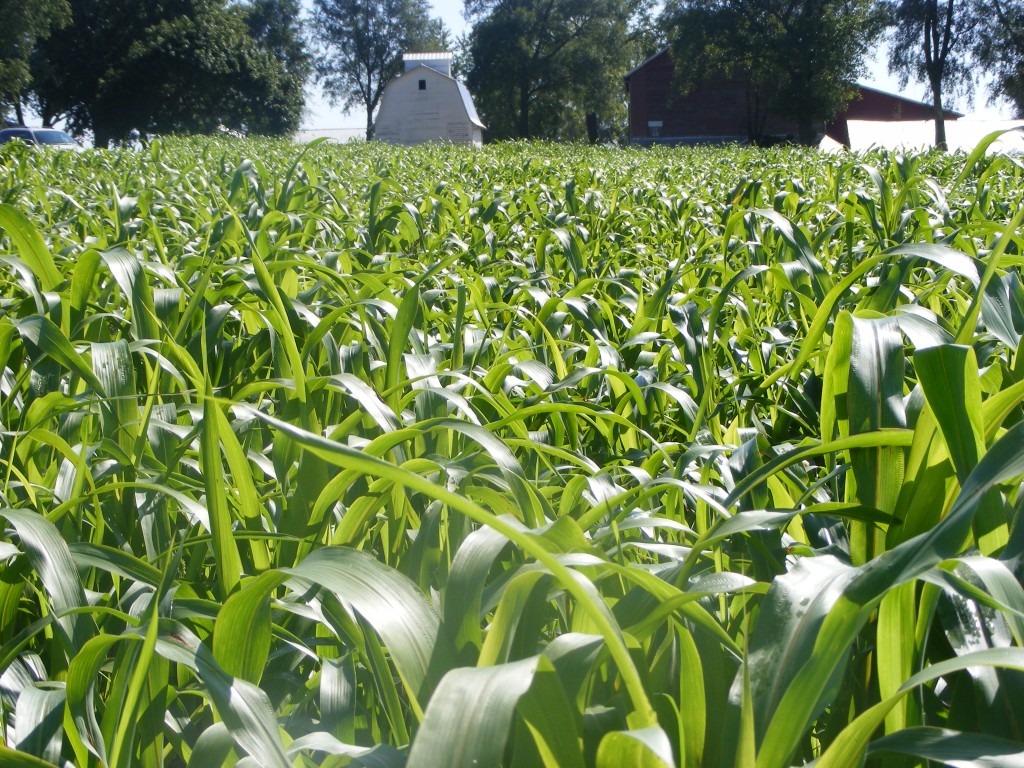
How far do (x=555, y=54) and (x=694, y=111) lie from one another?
1407 centimetres

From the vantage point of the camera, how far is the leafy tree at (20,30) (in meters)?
42.9

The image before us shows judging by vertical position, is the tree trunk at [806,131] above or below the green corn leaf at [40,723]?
above

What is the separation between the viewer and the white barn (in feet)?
213

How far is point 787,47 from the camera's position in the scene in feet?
173

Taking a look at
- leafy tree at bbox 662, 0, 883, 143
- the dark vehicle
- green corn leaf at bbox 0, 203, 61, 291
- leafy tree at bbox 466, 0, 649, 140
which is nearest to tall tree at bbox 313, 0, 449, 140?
leafy tree at bbox 466, 0, 649, 140

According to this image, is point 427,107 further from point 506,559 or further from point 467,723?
point 467,723

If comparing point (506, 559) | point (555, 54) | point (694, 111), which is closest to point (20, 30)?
point (555, 54)

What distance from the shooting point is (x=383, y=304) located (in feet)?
5.80

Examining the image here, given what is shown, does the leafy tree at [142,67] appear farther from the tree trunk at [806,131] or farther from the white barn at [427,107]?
the tree trunk at [806,131]

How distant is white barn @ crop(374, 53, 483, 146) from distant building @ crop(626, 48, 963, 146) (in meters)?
11.7

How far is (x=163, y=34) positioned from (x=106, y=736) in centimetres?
6145

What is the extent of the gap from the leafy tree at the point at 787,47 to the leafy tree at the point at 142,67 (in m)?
28.4

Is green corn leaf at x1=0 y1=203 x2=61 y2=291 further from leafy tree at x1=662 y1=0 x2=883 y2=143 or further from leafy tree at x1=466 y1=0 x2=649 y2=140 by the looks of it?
leafy tree at x1=466 y1=0 x2=649 y2=140

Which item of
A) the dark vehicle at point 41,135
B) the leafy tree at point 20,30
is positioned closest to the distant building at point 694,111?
the leafy tree at point 20,30
